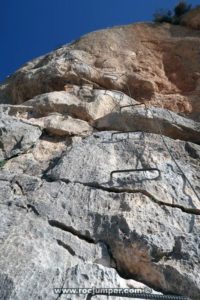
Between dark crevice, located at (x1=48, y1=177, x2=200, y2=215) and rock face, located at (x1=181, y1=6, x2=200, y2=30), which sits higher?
rock face, located at (x1=181, y1=6, x2=200, y2=30)

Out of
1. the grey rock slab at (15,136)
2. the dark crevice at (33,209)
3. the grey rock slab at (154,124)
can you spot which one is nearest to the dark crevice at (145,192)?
the dark crevice at (33,209)

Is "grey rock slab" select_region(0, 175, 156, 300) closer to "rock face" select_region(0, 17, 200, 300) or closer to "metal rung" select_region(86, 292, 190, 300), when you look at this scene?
"rock face" select_region(0, 17, 200, 300)

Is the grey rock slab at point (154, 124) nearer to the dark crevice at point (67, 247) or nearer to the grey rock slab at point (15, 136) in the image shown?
the grey rock slab at point (15, 136)

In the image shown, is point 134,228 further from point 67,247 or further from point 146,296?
point 146,296

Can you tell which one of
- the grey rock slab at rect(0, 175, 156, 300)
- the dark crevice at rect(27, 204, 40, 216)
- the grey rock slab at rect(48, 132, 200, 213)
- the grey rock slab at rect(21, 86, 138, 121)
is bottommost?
the grey rock slab at rect(0, 175, 156, 300)

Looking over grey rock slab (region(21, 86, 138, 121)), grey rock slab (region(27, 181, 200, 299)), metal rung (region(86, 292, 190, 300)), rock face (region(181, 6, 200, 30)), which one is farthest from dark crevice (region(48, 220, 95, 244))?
rock face (region(181, 6, 200, 30))

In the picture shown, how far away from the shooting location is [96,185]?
20.1 feet

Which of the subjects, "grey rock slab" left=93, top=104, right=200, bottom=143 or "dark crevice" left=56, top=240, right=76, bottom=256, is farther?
"grey rock slab" left=93, top=104, right=200, bottom=143

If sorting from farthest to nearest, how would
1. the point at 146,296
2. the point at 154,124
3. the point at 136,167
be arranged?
the point at 154,124, the point at 136,167, the point at 146,296

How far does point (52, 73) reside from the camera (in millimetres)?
10156

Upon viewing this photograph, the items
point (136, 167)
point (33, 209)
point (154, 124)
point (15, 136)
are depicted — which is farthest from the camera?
point (154, 124)

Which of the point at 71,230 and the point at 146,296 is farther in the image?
the point at 71,230

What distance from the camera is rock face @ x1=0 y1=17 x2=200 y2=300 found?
4848 millimetres

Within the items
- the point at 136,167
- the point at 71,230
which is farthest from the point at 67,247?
the point at 136,167
